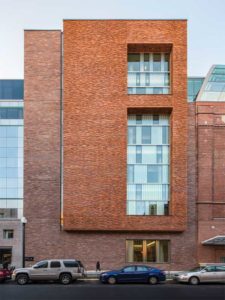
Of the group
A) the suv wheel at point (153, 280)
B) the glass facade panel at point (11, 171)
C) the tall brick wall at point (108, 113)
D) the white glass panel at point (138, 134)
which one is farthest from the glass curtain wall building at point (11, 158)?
the suv wheel at point (153, 280)

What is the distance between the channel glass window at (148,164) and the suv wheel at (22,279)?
976 centimetres

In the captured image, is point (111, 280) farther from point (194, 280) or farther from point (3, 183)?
point (3, 183)

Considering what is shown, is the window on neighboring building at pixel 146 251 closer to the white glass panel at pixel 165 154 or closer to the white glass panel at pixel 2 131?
the white glass panel at pixel 165 154

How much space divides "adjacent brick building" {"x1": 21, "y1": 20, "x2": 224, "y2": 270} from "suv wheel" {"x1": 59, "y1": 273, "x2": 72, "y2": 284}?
5.79 m

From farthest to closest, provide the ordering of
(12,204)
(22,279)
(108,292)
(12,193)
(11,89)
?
(11,89), (12,193), (12,204), (22,279), (108,292)

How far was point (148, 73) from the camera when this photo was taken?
32375 millimetres

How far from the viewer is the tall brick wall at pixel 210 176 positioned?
31297 mm

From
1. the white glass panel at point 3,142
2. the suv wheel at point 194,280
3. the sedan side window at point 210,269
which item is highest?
the white glass panel at point 3,142

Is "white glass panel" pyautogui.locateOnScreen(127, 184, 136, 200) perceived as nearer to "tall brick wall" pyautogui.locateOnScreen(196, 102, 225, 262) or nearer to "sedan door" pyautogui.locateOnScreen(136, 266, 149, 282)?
"tall brick wall" pyautogui.locateOnScreen(196, 102, 225, 262)

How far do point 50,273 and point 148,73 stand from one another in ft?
56.5

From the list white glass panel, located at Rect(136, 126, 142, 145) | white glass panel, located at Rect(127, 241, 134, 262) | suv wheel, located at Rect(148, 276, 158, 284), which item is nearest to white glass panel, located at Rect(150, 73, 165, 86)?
white glass panel, located at Rect(136, 126, 142, 145)

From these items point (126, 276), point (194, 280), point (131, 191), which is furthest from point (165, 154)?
point (126, 276)

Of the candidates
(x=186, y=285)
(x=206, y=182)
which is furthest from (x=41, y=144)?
(x=186, y=285)

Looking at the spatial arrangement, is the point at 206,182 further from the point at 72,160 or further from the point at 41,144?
the point at 41,144
